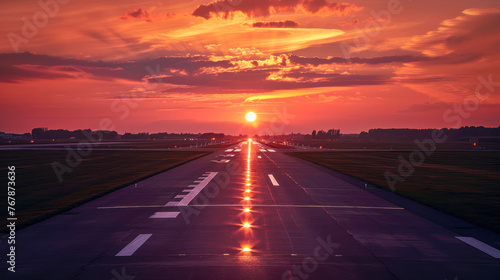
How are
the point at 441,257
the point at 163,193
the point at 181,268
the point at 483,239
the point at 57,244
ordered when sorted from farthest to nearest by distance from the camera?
the point at 163,193, the point at 483,239, the point at 57,244, the point at 441,257, the point at 181,268

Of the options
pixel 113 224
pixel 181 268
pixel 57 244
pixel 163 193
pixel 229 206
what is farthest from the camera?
pixel 163 193

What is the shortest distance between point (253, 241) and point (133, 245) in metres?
3.10

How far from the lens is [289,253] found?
28.8 ft

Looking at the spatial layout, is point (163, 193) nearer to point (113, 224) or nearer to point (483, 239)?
point (113, 224)

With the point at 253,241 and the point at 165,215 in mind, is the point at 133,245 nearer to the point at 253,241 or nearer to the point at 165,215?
the point at 253,241

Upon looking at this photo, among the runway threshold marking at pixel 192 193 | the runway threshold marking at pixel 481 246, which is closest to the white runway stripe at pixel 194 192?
the runway threshold marking at pixel 192 193

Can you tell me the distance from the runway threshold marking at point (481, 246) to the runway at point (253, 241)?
26mm

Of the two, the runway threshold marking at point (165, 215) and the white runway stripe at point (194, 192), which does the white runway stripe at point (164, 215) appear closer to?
the runway threshold marking at point (165, 215)

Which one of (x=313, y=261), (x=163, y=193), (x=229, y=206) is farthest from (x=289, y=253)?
(x=163, y=193)

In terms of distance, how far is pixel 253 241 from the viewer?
32.3 feet

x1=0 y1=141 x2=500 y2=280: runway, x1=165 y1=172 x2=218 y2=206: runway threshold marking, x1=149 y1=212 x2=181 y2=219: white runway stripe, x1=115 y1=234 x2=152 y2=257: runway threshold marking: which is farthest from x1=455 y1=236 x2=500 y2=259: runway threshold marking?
x1=165 y1=172 x2=218 y2=206: runway threshold marking

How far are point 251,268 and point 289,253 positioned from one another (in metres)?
1.38

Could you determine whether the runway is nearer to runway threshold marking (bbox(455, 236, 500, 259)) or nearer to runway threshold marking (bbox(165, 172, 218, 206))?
runway threshold marking (bbox(455, 236, 500, 259))

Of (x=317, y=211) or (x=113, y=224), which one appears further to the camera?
(x=317, y=211)
